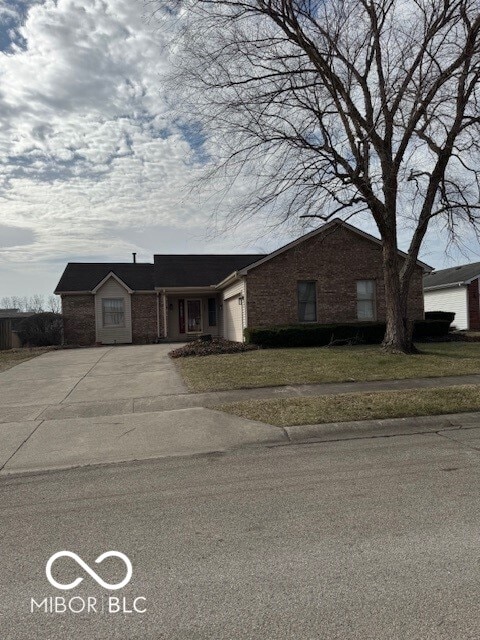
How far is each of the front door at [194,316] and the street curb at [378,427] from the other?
2178 cm

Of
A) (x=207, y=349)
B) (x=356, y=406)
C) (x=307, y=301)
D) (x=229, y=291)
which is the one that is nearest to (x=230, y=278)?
(x=229, y=291)

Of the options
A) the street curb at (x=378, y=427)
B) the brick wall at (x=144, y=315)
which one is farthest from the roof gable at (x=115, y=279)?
the street curb at (x=378, y=427)

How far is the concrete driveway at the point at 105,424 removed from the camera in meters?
6.14

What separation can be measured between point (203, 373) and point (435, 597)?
32.1ft

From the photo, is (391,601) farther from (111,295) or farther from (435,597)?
(111,295)

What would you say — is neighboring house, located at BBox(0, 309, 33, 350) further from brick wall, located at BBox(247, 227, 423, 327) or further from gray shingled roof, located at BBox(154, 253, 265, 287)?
brick wall, located at BBox(247, 227, 423, 327)

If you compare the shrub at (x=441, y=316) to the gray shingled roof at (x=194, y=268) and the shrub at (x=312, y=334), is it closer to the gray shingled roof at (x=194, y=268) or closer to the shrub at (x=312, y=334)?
the shrub at (x=312, y=334)

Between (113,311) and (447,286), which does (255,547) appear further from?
(447,286)

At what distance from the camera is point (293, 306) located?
844 inches

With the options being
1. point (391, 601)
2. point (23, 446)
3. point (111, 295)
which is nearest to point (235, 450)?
point (23, 446)

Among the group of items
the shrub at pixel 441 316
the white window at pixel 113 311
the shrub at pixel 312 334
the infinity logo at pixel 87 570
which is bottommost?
the infinity logo at pixel 87 570

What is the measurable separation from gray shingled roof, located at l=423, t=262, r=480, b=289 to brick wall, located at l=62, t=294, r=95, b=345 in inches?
794

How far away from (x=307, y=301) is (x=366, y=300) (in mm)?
2826

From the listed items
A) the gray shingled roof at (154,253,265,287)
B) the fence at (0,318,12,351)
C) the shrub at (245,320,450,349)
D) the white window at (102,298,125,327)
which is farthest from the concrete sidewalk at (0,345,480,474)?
the gray shingled roof at (154,253,265,287)
